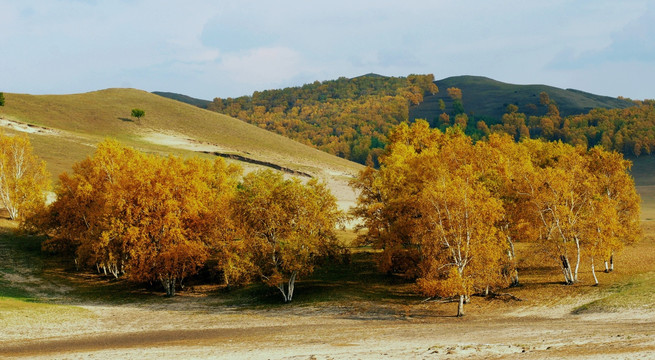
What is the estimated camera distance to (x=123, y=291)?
59.0 metres

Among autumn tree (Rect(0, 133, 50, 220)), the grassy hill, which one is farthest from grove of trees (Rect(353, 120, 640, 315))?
the grassy hill

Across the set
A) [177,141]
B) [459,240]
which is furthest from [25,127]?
[459,240]

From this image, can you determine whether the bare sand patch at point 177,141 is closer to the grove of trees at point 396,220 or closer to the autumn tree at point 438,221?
the grove of trees at point 396,220

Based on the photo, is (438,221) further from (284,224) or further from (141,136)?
(141,136)

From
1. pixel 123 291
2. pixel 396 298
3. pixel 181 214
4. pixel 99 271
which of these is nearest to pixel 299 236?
pixel 396 298

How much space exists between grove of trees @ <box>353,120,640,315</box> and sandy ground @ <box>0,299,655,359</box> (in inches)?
171

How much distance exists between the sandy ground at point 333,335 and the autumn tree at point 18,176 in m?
36.7

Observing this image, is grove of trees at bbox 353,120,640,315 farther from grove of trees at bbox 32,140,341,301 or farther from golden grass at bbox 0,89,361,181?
golden grass at bbox 0,89,361,181

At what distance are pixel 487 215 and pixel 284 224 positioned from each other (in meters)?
19.1

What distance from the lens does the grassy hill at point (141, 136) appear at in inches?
5374

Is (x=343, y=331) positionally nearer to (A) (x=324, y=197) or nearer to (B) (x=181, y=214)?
(A) (x=324, y=197)

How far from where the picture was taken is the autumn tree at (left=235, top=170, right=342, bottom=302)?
50.3 metres

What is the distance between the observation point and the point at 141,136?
166500mm

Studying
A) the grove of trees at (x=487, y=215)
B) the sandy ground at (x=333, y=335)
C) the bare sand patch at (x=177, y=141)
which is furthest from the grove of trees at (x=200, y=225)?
the bare sand patch at (x=177, y=141)
